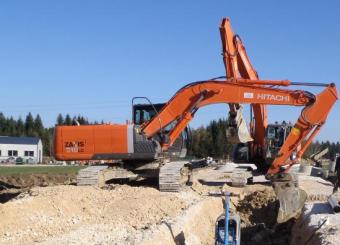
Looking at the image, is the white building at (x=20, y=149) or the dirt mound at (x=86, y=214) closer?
the dirt mound at (x=86, y=214)

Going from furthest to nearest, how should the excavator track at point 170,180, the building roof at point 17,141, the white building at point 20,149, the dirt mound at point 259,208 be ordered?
the building roof at point 17,141, the white building at point 20,149, the excavator track at point 170,180, the dirt mound at point 259,208

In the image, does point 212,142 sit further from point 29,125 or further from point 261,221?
point 261,221

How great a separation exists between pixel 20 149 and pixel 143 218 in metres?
84.7

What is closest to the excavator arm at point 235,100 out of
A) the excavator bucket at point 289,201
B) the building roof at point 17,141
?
the excavator bucket at point 289,201

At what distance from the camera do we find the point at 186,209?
14.2 m

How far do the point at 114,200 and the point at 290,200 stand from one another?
445 cm

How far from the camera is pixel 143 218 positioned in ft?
43.5

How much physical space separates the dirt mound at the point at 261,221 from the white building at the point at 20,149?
75307 mm

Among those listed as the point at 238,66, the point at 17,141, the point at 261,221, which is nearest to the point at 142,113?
the point at 238,66

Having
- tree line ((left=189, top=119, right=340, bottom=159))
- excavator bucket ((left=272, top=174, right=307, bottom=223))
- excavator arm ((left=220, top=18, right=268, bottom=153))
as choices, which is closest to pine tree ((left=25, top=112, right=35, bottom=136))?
tree line ((left=189, top=119, right=340, bottom=159))

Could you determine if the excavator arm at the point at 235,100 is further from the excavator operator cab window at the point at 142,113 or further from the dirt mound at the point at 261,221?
the excavator operator cab window at the point at 142,113

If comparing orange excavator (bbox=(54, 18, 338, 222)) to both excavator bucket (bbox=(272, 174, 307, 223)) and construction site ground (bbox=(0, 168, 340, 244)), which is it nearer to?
construction site ground (bbox=(0, 168, 340, 244))

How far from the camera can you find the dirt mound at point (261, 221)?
47.0 feet

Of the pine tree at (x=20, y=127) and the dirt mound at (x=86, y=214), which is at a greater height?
the pine tree at (x=20, y=127)
